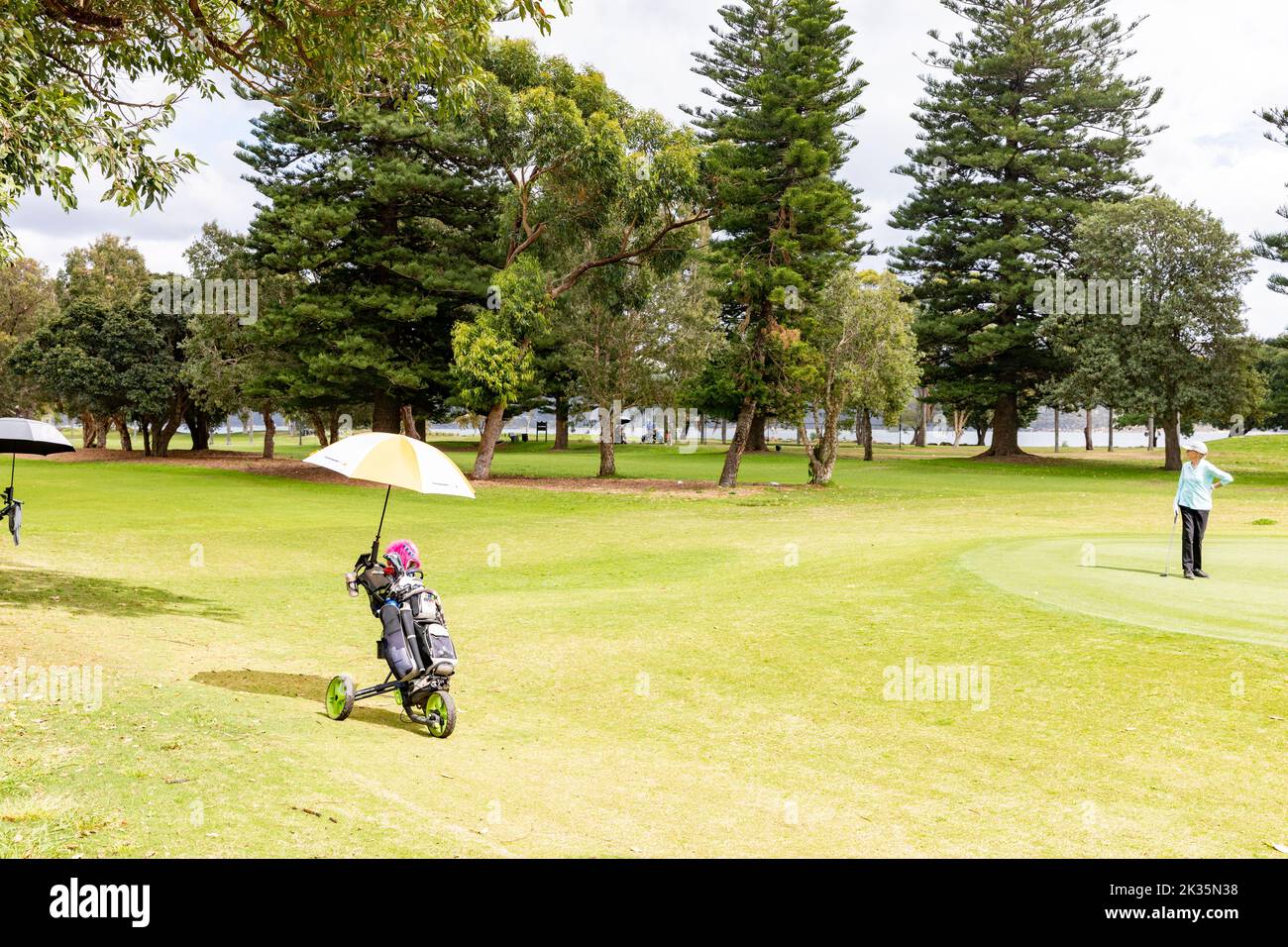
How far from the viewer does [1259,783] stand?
682 cm

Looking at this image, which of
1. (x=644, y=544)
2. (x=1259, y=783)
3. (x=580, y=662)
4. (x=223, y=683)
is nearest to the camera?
(x=1259, y=783)

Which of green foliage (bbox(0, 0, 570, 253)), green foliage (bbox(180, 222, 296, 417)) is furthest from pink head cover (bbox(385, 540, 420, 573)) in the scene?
green foliage (bbox(180, 222, 296, 417))

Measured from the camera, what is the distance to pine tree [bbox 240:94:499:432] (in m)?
40.0

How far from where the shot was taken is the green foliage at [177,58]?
9.60 meters

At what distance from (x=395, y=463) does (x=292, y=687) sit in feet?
9.33

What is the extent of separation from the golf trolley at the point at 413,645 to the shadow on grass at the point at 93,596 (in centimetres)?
582

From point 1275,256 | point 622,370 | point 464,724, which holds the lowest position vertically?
point 464,724

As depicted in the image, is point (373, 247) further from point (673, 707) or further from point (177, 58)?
point (673, 707)

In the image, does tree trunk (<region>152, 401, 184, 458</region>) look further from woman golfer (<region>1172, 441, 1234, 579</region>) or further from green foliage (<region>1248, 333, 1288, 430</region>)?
green foliage (<region>1248, 333, 1288, 430</region>)

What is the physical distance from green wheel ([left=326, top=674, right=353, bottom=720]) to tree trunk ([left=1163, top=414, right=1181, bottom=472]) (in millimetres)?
50194
